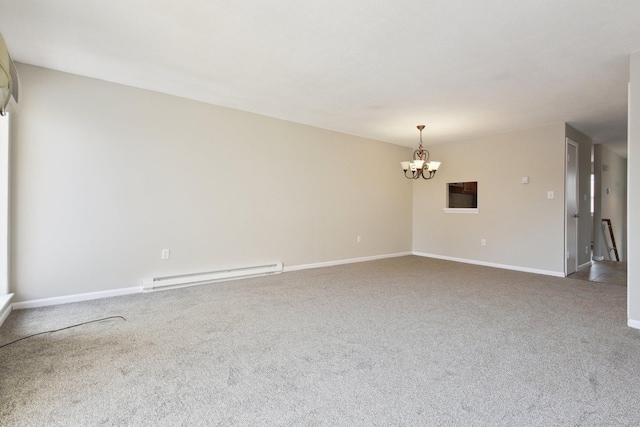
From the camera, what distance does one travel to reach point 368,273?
4922 millimetres

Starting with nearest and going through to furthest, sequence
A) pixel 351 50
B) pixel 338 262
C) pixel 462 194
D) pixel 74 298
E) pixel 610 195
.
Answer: pixel 351 50 → pixel 74 298 → pixel 338 262 → pixel 462 194 → pixel 610 195

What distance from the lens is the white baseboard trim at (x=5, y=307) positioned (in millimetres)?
2670

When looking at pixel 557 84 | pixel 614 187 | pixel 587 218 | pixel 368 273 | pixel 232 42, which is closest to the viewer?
pixel 232 42

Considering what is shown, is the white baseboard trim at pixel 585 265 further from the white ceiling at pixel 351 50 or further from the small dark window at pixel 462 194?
the white ceiling at pixel 351 50

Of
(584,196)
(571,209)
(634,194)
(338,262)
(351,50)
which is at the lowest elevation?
(338,262)

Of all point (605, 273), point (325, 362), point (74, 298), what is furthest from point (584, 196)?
point (74, 298)

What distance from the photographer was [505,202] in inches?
217

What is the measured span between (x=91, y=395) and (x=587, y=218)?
7.48m

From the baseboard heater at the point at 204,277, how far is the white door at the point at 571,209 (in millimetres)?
4581

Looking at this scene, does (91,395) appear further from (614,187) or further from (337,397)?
(614,187)

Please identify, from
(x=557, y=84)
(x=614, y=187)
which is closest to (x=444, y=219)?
(x=557, y=84)

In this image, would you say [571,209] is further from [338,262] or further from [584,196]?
[338,262]

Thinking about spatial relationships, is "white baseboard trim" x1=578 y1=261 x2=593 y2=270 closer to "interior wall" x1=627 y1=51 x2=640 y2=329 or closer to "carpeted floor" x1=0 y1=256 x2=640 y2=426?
"carpeted floor" x1=0 y1=256 x2=640 y2=426

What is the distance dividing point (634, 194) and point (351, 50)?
9.18ft
